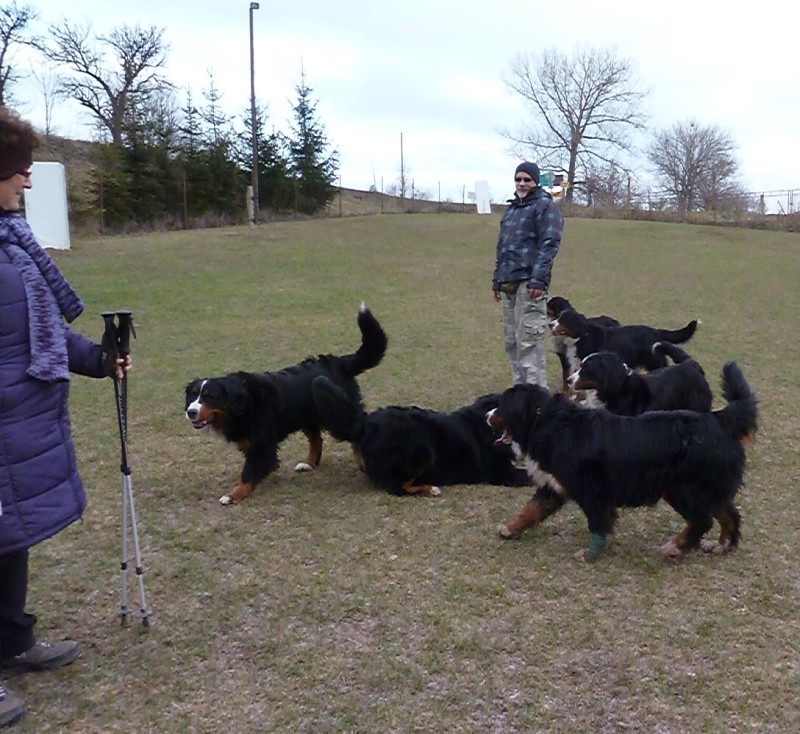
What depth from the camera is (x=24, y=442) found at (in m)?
2.35

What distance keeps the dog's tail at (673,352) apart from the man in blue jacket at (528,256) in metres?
0.88

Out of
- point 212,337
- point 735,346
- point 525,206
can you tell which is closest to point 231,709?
point 525,206

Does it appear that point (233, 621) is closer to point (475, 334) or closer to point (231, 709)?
point (231, 709)

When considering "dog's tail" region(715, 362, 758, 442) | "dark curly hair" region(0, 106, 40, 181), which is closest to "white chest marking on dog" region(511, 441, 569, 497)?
"dog's tail" region(715, 362, 758, 442)

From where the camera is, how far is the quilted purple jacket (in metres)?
2.30

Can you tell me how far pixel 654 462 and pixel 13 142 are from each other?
2.87m

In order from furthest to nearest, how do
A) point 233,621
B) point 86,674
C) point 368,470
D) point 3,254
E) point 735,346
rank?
1. point 735,346
2. point 368,470
3. point 233,621
4. point 86,674
5. point 3,254

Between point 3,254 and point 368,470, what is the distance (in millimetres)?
2691

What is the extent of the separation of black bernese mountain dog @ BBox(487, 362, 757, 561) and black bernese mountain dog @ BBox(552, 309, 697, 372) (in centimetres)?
254

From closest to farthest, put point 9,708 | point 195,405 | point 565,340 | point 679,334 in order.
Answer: point 9,708 < point 195,405 < point 679,334 < point 565,340

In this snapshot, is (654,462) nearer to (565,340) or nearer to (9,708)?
(9,708)

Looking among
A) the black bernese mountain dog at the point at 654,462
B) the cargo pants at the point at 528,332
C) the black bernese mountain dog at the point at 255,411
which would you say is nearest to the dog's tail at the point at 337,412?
the black bernese mountain dog at the point at 255,411

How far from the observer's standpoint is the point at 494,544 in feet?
12.5

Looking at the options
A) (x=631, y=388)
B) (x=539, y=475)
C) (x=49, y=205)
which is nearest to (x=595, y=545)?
(x=539, y=475)
